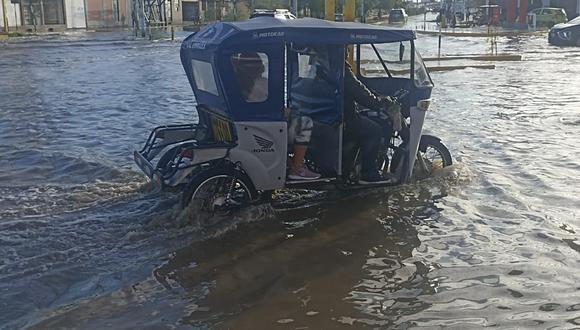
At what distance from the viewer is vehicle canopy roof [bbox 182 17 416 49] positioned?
266 inches

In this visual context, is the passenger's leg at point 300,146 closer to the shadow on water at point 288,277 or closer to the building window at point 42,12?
the shadow on water at point 288,277

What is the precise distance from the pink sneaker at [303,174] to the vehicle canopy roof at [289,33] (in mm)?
1359

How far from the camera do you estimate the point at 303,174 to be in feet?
24.3

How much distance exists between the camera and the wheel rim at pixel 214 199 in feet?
22.7

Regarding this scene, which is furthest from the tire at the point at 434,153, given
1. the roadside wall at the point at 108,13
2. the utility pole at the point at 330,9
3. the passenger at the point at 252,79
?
the roadside wall at the point at 108,13

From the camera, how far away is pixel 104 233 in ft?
22.5

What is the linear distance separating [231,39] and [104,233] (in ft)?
7.41

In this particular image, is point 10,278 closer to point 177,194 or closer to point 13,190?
point 177,194

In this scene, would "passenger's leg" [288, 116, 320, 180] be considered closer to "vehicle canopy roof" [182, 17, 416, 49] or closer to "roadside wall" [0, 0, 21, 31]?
"vehicle canopy roof" [182, 17, 416, 49]

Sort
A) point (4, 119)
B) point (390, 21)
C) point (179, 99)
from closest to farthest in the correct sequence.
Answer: point (4, 119)
point (179, 99)
point (390, 21)

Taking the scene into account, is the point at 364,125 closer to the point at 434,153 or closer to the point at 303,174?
the point at 303,174

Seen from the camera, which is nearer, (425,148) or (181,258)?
(181,258)

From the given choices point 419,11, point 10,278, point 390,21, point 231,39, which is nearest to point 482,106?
point 231,39

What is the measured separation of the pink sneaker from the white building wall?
57277mm
